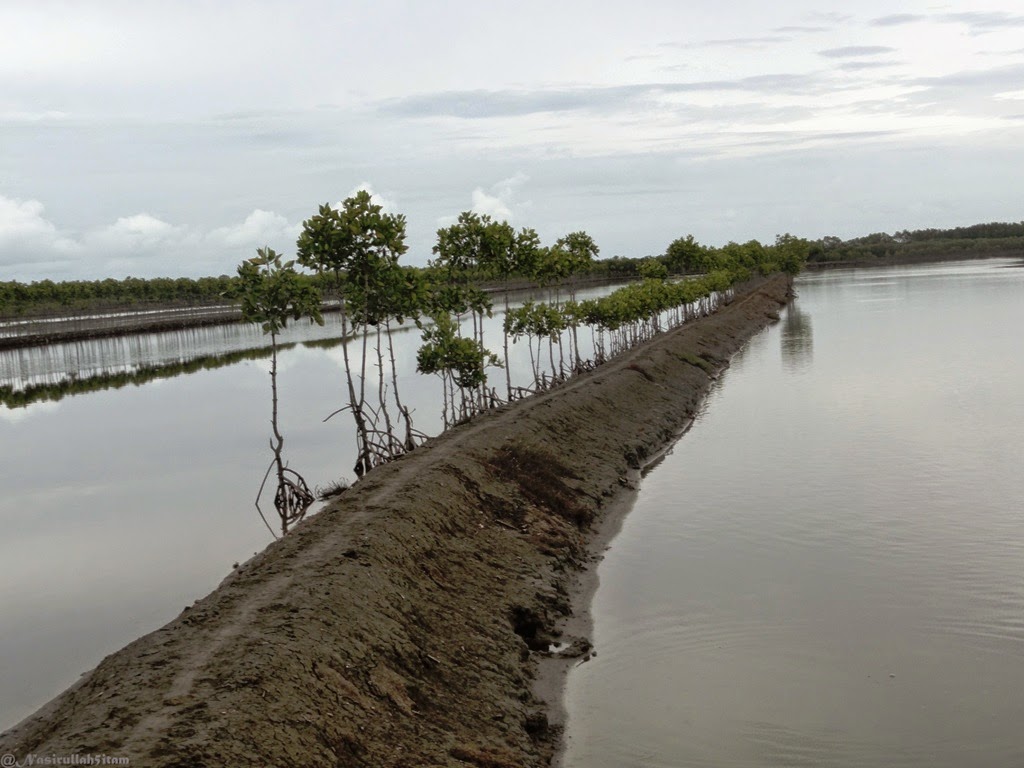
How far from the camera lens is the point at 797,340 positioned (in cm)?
6919

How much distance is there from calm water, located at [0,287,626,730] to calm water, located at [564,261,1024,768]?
8.38m

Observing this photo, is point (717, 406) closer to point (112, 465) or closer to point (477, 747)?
point (112, 465)

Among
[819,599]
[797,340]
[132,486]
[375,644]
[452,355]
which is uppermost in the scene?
[452,355]

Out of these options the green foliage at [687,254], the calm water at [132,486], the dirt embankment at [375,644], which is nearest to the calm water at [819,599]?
the dirt embankment at [375,644]

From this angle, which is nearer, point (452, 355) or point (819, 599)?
point (819, 599)

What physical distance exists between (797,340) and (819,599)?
174 feet

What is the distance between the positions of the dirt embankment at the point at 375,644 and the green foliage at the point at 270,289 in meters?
4.90

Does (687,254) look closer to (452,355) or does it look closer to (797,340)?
(797,340)

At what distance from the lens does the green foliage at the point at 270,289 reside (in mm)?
25625

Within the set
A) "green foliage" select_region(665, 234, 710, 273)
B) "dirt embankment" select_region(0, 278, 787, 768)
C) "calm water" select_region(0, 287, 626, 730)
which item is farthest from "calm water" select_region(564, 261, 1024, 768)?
"green foliage" select_region(665, 234, 710, 273)

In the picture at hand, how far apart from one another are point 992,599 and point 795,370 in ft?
117

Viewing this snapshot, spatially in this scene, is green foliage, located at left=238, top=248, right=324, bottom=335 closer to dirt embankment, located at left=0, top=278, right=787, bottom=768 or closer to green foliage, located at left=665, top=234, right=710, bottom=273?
dirt embankment, located at left=0, top=278, right=787, bottom=768

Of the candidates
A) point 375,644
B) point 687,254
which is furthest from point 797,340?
point 375,644

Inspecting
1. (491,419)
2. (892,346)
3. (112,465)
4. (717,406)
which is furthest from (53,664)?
(892,346)
